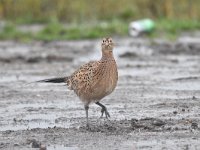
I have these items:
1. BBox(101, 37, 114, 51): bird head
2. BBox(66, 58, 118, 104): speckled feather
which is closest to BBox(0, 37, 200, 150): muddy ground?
BBox(66, 58, 118, 104): speckled feather

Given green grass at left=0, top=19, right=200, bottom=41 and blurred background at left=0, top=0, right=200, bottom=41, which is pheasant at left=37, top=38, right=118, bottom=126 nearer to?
green grass at left=0, top=19, right=200, bottom=41

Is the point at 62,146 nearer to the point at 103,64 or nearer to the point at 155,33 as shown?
the point at 103,64

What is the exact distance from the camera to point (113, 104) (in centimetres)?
1142

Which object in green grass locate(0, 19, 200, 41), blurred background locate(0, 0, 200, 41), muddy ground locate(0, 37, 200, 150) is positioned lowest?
muddy ground locate(0, 37, 200, 150)

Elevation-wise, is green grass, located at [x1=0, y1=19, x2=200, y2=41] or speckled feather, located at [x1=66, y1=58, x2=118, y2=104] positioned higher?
green grass, located at [x1=0, y1=19, x2=200, y2=41]

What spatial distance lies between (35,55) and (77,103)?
795 centimetres

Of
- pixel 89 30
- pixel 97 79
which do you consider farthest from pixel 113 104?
pixel 89 30

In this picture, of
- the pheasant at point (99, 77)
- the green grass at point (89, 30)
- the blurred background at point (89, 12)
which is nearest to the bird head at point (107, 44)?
the pheasant at point (99, 77)

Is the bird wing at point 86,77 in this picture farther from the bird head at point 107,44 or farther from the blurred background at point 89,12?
the blurred background at point 89,12

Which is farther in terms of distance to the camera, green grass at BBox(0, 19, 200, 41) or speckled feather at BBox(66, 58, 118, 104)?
green grass at BBox(0, 19, 200, 41)

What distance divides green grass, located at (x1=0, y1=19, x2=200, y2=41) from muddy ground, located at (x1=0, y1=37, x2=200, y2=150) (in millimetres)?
3150

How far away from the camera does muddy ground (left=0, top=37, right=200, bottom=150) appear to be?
8.18 m

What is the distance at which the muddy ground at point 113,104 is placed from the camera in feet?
26.8

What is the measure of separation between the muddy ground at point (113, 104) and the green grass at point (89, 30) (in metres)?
3.15
